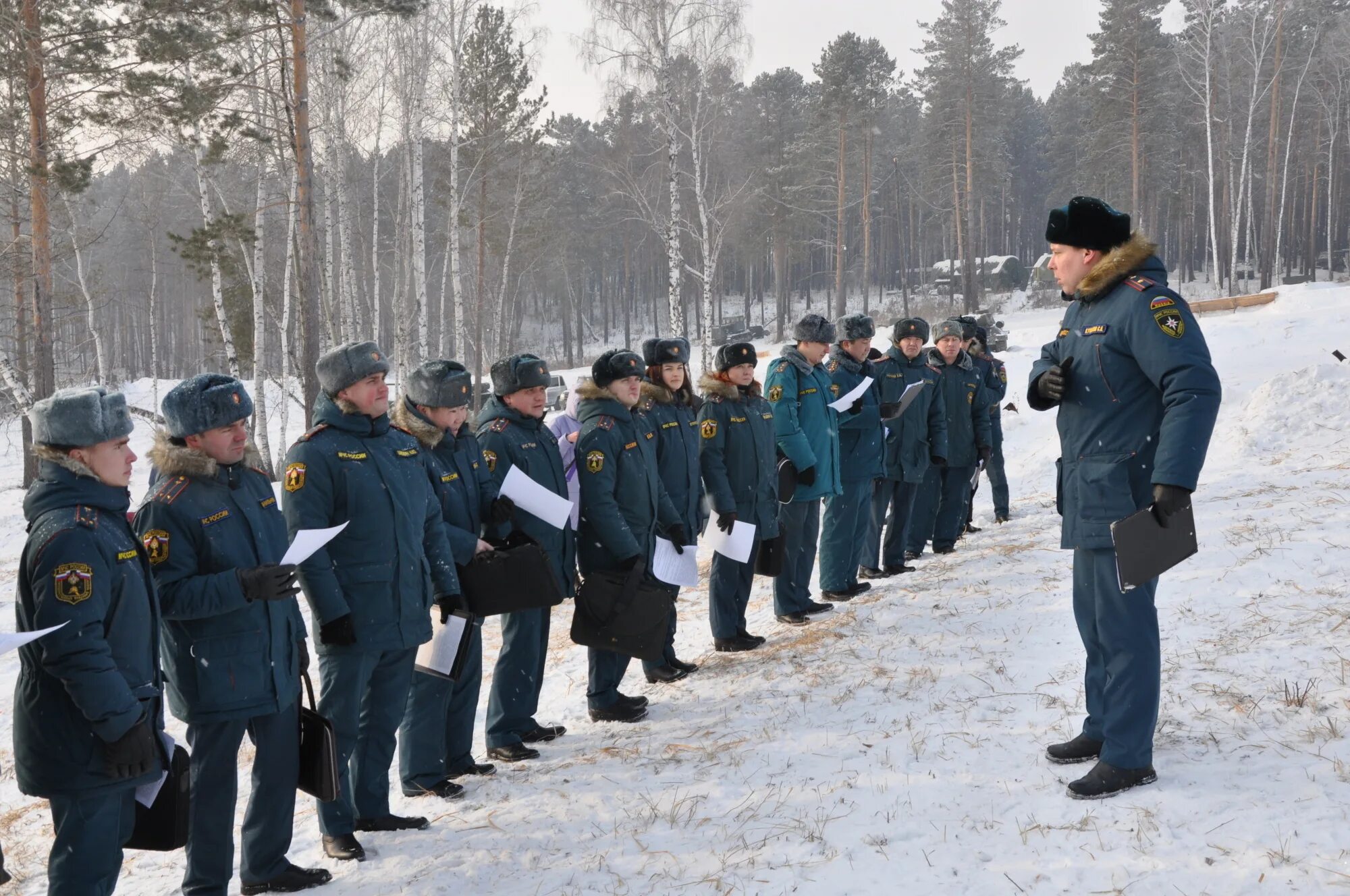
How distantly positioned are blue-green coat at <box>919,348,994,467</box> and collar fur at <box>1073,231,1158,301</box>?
5354 mm

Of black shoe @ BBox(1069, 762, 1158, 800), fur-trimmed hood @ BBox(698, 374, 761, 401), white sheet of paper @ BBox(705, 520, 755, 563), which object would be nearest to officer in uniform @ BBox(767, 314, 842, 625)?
fur-trimmed hood @ BBox(698, 374, 761, 401)

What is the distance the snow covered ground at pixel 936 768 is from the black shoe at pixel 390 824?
6 cm

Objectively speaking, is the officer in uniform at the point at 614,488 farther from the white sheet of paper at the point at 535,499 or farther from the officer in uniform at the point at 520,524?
the white sheet of paper at the point at 535,499

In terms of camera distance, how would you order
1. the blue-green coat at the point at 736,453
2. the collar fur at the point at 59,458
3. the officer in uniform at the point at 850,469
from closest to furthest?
the collar fur at the point at 59,458, the blue-green coat at the point at 736,453, the officer in uniform at the point at 850,469

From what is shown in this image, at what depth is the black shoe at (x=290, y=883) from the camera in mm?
3877

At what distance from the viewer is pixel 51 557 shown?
10.2 ft

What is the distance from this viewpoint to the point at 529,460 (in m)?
5.32

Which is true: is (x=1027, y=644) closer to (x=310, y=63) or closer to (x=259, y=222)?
(x=259, y=222)

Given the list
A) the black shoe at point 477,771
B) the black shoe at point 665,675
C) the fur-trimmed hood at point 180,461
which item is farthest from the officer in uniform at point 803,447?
the fur-trimmed hood at point 180,461

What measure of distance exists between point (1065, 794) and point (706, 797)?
1484 millimetres

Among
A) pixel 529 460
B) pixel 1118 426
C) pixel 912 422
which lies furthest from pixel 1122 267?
pixel 912 422

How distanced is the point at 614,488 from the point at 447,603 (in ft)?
4.30

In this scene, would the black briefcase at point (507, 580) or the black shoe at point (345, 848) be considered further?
the black briefcase at point (507, 580)

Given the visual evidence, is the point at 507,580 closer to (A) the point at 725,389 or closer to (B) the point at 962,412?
(A) the point at 725,389
